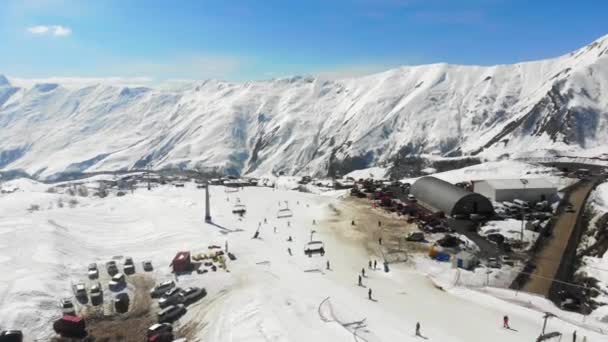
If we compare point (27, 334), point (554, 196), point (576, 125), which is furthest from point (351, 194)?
point (576, 125)

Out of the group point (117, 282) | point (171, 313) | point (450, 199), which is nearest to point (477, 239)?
point (450, 199)

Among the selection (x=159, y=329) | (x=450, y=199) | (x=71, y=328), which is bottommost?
(x=71, y=328)

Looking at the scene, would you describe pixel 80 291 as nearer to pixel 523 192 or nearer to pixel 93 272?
pixel 93 272

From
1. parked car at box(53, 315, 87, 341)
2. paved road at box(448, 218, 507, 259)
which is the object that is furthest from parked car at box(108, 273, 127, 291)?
paved road at box(448, 218, 507, 259)

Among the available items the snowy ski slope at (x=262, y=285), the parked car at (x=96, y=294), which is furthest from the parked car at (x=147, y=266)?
the parked car at (x=96, y=294)

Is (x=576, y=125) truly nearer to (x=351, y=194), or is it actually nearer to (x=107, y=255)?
(x=351, y=194)

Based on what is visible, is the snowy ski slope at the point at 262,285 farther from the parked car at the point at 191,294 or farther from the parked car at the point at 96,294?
the parked car at the point at 96,294

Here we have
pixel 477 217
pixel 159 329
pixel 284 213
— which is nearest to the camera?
pixel 159 329
